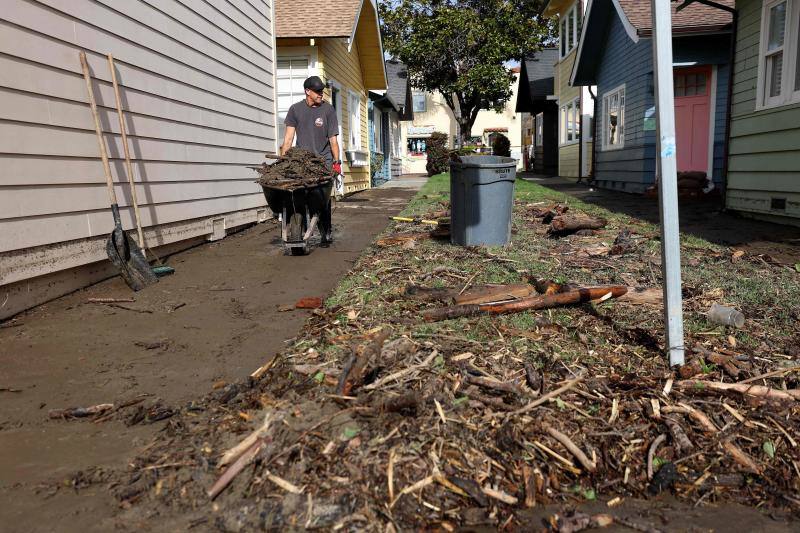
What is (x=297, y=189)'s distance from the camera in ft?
21.0

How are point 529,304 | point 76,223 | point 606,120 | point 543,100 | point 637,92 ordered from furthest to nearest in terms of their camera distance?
point 543,100, point 606,120, point 637,92, point 76,223, point 529,304

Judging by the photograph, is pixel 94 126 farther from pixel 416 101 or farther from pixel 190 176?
pixel 416 101

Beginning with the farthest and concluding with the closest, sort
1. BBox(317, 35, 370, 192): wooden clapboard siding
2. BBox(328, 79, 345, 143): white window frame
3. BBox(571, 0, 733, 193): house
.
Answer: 1. BBox(328, 79, 345, 143): white window frame
2. BBox(317, 35, 370, 192): wooden clapboard siding
3. BBox(571, 0, 733, 193): house

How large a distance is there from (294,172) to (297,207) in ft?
Answer: 1.45

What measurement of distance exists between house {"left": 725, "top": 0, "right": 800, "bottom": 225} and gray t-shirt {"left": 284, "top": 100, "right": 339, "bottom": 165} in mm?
6323

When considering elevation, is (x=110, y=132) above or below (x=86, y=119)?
below

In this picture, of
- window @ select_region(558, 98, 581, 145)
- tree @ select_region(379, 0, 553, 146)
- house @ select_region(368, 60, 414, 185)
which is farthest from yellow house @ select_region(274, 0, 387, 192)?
tree @ select_region(379, 0, 553, 146)

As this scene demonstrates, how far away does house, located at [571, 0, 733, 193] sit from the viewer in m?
12.7

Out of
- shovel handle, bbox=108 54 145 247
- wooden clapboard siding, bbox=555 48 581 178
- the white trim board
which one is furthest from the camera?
wooden clapboard siding, bbox=555 48 581 178

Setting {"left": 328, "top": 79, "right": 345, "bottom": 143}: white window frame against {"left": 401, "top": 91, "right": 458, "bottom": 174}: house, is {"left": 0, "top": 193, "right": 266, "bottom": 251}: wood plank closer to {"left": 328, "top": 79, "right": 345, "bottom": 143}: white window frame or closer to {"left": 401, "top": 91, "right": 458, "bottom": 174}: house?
{"left": 328, "top": 79, "right": 345, "bottom": 143}: white window frame

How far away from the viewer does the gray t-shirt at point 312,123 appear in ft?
23.5

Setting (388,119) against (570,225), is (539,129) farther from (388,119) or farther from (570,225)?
(570,225)

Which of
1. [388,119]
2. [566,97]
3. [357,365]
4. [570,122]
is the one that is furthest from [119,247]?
[388,119]

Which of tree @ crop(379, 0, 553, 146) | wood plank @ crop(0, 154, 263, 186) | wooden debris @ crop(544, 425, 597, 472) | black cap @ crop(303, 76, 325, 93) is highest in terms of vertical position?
tree @ crop(379, 0, 553, 146)
